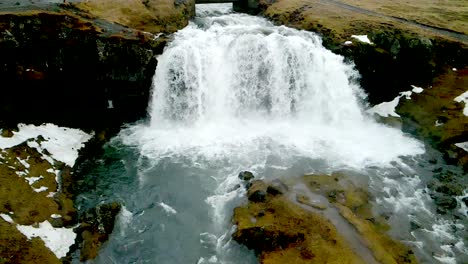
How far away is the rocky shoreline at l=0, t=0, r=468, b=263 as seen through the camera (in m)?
23.7

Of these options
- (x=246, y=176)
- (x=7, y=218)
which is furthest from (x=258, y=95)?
(x=7, y=218)

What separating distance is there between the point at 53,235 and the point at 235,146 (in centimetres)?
1555

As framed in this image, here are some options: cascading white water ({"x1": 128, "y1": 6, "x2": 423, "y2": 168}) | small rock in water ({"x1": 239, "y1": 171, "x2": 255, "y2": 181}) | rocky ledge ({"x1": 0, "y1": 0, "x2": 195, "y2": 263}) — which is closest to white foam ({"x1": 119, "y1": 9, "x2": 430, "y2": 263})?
cascading white water ({"x1": 128, "y1": 6, "x2": 423, "y2": 168})

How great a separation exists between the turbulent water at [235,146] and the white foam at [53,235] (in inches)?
84.8

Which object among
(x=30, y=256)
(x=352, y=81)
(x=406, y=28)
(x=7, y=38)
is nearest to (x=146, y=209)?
(x=30, y=256)

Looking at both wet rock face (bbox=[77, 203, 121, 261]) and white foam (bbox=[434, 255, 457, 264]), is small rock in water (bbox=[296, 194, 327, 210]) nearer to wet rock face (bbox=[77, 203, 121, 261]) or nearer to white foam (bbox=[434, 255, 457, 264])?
white foam (bbox=[434, 255, 457, 264])

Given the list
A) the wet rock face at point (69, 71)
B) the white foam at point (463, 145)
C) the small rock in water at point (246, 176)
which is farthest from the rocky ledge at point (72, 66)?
the white foam at point (463, 145)

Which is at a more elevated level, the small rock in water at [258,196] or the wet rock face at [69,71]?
the wet rock face at [69,71]

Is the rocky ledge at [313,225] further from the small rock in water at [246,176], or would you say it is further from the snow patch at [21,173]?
the snow patch at [21,173]

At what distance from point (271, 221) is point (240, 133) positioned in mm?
12640

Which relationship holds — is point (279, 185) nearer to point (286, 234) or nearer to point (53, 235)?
point (286, 234)

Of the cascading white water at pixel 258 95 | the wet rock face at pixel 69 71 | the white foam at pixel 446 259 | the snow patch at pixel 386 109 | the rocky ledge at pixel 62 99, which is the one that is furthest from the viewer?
the snow patch at pixel 386 109

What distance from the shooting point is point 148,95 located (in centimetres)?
3784

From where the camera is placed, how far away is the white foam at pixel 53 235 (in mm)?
22578
